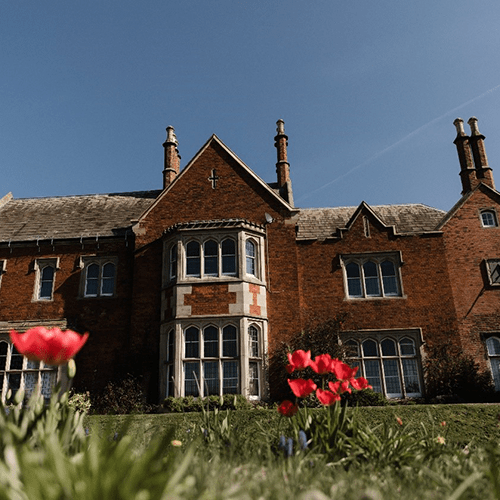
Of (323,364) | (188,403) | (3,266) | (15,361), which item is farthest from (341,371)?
(3,266)

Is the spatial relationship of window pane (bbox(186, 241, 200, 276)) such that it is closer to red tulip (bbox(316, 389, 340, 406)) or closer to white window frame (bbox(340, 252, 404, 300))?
white window frame (bbox(340, 252, 404, 300))

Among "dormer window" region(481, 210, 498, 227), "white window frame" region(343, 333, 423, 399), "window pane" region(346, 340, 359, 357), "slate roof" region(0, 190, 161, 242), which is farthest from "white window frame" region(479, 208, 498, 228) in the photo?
"slate roof" region(0, 190, 161, 242)

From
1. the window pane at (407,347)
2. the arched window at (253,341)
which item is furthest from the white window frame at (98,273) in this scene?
the window pane at (407,347)

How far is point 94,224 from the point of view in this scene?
19.7m

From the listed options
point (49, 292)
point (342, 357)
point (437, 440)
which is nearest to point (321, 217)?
point (342, 357)

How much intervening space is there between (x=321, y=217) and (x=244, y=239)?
553 cm

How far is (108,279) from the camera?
18328 millimetres

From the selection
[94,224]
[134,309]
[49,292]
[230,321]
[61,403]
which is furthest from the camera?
[94,224]

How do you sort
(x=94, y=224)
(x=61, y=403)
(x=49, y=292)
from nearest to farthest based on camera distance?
1. (x=61, y=403)
2. (x=49, y=292)
3. (x=94, y=224)

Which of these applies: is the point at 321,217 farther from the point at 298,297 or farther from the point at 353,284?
the point at 298,297

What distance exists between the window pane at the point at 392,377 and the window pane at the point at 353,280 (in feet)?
8.66

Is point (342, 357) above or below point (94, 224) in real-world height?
below

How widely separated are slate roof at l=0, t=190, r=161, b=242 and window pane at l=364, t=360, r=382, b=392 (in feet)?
35.3

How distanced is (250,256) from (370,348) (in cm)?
548
